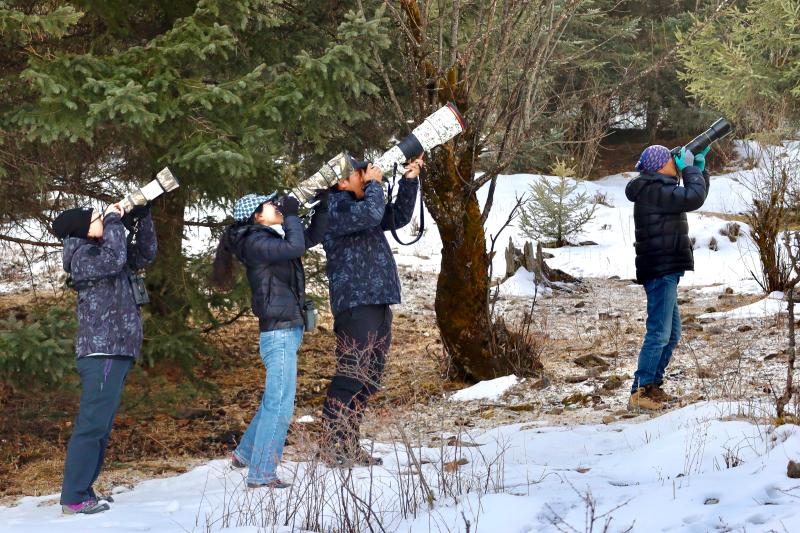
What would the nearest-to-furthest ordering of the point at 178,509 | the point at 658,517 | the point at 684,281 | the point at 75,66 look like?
the point at 658,517, the point at 178,509, the point at 75,66, the point at 684,281

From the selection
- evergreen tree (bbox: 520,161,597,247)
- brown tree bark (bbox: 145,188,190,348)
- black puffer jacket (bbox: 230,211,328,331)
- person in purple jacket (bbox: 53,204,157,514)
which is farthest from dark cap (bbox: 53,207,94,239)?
evergreen tree (bbox: 520,161,597,247)

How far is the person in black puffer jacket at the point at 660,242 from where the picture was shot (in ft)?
20.1

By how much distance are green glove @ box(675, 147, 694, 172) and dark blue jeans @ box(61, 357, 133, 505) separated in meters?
3.85

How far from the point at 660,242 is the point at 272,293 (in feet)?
9.08

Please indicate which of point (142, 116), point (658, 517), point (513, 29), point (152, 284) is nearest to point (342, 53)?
point (142, 116)

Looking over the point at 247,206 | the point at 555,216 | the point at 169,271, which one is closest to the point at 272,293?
the point at 247,206

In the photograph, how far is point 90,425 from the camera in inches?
182

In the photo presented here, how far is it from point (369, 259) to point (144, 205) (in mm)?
1264

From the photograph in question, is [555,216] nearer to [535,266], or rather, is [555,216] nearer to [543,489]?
[535,266]

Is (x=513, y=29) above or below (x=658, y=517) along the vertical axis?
above

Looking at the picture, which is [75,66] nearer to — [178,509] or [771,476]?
A: [178,509]

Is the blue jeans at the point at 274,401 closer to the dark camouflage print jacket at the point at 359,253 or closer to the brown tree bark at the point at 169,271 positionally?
the dark camouflage print jacket at the point at 359,253

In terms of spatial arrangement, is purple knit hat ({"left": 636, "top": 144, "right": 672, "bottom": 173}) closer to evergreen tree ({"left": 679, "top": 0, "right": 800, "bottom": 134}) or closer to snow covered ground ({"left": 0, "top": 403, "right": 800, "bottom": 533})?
snow covered ground ({"left": 0, "top": 403, "right": 800, "bottom": 533})

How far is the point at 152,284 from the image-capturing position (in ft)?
24.3
